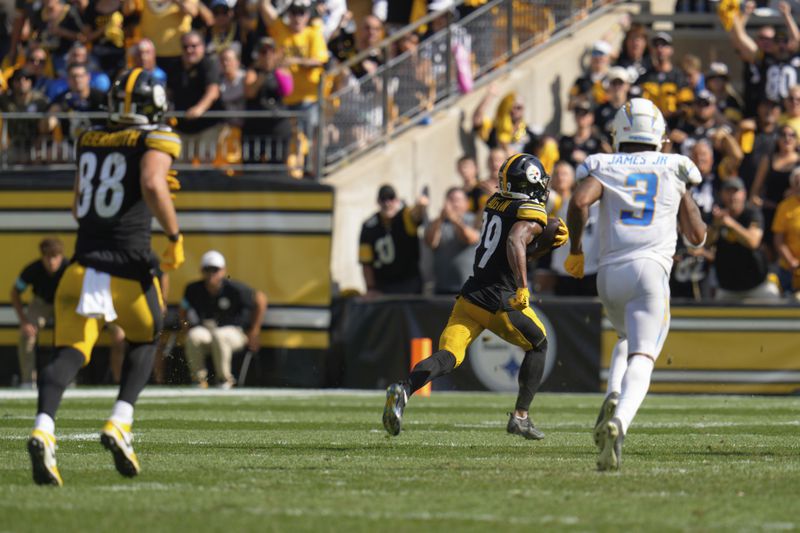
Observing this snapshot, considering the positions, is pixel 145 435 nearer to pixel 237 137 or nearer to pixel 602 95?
pixel 237 137

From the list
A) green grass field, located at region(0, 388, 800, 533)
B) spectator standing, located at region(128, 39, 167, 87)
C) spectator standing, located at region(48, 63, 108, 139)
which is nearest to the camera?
green grass field, located at region(0, 388, 800, 533)

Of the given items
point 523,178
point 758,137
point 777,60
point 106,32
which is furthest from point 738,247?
point 106,32

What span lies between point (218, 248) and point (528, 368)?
292 inches

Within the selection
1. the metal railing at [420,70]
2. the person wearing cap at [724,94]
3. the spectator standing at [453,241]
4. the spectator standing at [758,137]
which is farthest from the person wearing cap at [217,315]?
the person wearing cap at [724,94]

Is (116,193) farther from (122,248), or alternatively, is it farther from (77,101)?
(77,101)

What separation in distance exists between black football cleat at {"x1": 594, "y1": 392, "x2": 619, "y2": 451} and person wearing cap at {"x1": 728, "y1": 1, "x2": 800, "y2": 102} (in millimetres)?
10484

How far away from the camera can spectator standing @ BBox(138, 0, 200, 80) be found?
17781 millimetres

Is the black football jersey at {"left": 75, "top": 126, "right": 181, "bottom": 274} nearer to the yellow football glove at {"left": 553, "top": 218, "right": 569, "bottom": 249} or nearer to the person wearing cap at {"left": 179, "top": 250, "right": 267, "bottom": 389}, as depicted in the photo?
the yellow football glove at {"left": 553, "top": 218, "right": 569, "bottom": 249}

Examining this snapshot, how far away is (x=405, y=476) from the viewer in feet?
23.5

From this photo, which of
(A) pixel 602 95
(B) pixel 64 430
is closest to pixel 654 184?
(B) pixel 64 430

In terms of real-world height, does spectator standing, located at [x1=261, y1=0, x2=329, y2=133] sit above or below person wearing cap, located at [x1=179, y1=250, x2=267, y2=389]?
above

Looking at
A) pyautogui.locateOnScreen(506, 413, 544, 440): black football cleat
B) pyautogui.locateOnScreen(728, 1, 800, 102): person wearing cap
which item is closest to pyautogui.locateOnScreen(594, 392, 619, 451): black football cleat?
pyautogui.locateOnScreen(506, 413, 544, 440): black football cleat

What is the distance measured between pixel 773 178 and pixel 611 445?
9854 mm

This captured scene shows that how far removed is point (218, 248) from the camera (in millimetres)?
16484
